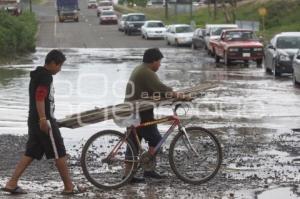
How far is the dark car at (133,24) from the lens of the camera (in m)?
66.1

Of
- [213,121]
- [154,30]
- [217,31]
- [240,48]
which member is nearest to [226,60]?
[240,48]

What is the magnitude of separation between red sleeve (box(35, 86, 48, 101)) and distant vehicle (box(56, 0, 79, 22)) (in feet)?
246

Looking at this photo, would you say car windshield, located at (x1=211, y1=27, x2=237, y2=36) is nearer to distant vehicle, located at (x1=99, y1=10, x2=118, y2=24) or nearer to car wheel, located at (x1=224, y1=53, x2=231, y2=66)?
car wheel, located at (x1=224, y1=53, x2=231, y2=66)

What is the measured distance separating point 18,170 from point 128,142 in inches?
54.7

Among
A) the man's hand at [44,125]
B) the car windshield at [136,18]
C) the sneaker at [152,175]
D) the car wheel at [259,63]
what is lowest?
the car wheel at [259,63]

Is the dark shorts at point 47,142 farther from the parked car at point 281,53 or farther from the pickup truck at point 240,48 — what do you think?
the pickup truck at point 240,48

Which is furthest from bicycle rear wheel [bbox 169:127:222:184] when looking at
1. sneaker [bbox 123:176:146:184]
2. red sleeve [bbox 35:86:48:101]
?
red sleeve [bbox 35:86:48:101]

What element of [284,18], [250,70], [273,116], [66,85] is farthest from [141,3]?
[273,116]

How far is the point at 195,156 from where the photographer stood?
973 centimetres

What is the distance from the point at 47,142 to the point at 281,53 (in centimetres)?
1975

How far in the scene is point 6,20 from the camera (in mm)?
39031

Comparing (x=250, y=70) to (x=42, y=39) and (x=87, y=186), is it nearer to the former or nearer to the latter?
(x=87, y=186)

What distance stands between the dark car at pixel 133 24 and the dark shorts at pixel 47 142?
57.0 m

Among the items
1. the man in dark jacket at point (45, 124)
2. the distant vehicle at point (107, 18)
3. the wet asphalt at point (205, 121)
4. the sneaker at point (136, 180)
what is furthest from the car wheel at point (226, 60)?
the distant vehicle at point (107, 18)
